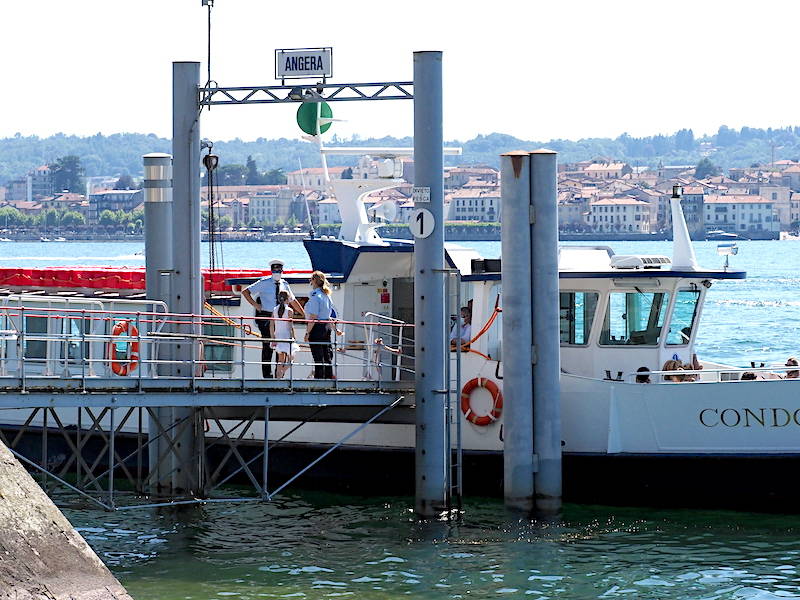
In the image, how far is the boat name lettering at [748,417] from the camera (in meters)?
17.0

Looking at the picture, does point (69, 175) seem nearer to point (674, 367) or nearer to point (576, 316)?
point (576, 316)

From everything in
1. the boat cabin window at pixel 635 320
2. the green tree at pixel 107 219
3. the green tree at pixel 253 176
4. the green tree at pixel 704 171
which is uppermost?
the green tree at pixel 704 171

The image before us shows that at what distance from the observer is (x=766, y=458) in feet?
56.2

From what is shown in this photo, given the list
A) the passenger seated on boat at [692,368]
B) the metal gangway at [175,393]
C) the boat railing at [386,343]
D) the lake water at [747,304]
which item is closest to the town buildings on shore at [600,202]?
the lake water at [747,304]

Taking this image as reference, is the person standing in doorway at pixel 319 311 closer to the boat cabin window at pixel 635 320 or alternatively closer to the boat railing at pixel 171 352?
the boat railing at pixel 171 352

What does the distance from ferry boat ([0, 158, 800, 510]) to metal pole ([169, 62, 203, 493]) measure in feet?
1.30

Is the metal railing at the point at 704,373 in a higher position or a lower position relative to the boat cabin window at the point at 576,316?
lower

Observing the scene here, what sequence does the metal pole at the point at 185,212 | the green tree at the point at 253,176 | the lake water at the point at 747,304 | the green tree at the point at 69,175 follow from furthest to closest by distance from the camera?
the green tree at the point at 69,175, the green tree at the point at 253,176, the lake water at the point at 747,304, the metal pole at the point at 185,212

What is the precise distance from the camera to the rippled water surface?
14.8 meters

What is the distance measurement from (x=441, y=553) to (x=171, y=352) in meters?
3.85

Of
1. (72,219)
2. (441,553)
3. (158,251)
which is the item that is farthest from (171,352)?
(72,219)

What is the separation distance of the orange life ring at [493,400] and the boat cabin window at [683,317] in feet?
7.73

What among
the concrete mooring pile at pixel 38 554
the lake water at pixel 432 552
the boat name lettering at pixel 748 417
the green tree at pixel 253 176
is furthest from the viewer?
the green tree at pixel 253 176

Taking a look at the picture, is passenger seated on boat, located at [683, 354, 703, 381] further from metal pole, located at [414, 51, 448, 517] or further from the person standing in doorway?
the person standing in doorway
